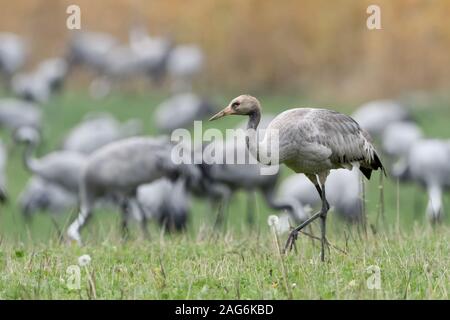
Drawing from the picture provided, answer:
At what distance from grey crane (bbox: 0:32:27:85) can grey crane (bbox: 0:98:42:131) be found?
4.10 m

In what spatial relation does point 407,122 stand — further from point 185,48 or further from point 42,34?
point 42,34

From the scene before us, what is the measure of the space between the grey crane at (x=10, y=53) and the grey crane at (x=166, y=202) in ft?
41.0

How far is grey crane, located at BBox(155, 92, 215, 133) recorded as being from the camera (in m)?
18.9

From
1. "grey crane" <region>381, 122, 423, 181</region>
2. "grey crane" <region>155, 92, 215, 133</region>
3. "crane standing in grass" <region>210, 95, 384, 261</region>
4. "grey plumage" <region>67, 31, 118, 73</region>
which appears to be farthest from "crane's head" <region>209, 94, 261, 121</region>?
"grey plumage" <region>67, 31, 118, 73</region>

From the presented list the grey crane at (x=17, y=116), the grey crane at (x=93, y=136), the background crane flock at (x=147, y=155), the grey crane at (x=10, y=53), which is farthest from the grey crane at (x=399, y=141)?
the grey crane at (x=10, y=53)

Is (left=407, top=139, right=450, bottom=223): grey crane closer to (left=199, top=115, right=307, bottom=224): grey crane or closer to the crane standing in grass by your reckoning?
(left=199, top=115, right=307, bottom=224): grey crane

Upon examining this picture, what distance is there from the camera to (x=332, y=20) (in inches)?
882

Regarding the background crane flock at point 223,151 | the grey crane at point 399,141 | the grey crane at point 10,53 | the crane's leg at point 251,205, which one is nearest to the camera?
the background crane flock at point 223,151

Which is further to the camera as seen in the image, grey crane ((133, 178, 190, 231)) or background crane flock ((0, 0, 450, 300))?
grey crane ((133, 178, 190, 231))

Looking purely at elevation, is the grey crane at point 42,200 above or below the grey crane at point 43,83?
below

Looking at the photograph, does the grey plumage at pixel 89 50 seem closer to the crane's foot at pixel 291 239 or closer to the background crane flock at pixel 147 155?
the background crane flock at pixel 147 155

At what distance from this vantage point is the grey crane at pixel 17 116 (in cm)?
1880

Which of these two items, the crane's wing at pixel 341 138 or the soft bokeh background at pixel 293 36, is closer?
the crane's wing at pixel 341 138
